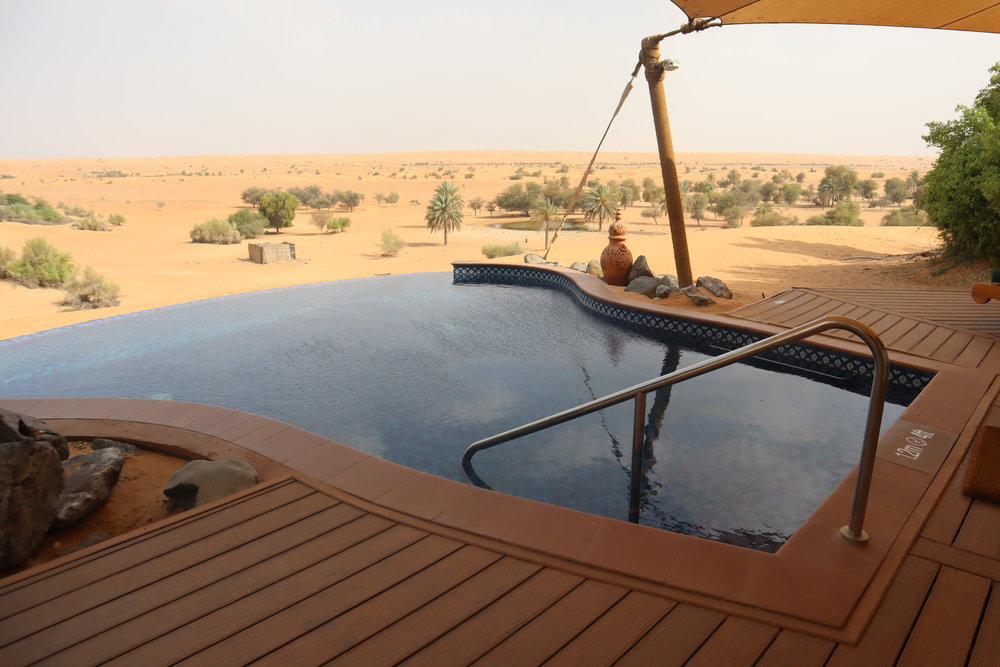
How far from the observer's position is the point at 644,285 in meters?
9.55

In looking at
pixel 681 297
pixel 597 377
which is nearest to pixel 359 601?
pixel 597 377

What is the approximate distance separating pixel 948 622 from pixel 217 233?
23.8 m

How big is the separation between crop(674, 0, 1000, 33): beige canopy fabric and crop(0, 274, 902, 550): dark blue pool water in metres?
3.43

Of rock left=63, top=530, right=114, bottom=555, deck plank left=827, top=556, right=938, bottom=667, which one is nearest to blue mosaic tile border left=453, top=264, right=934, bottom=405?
deck plank left=827, top=556, right=938, bottom=667

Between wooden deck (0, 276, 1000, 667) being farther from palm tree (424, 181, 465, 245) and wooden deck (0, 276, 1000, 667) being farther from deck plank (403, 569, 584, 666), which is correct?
palm tree (424, 181, 465, 245)

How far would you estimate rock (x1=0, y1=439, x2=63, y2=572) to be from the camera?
2.63m

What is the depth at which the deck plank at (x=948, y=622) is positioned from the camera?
1.88m

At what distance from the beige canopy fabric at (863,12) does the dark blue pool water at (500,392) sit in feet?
11.2

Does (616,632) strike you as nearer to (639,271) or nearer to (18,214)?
(639,271)

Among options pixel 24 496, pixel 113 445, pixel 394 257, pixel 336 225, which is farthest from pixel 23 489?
pixel 336 225

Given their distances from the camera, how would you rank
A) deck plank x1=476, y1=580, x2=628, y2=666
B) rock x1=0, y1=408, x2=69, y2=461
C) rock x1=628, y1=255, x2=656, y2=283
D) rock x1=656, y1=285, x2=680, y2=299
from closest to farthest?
deck plank x1=476, y1=580, x2=628, y2=666 → rock x1=0, y1=408, x2=69, y2=461 → rock x1=656, y1=285, x2=680, y2=299 → rock x1=628, y1=255, x2=656, y2=283

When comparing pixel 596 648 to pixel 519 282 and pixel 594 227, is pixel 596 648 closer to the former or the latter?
pixel 519 282

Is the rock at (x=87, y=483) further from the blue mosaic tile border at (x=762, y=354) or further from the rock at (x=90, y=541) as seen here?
the blue mosaic tile border at (x=762, y=354)

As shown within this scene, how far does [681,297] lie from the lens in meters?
8.84
